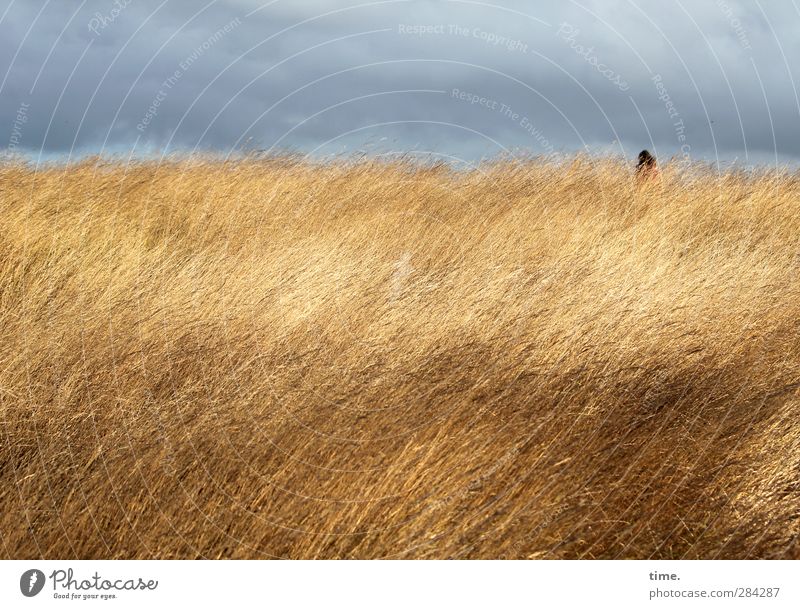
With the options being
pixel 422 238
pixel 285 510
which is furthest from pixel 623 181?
pixel 285 510

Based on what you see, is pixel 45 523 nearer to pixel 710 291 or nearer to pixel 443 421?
A: pixel 443 421

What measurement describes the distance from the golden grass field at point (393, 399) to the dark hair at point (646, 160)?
136 inches

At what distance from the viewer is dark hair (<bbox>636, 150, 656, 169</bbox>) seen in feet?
34.5

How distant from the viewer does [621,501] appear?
3408mm

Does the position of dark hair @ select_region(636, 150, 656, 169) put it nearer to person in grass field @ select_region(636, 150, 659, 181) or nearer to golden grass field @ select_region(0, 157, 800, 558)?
person in grass field @ select_region(636, 150, 659, 181)

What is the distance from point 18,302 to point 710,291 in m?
4.58

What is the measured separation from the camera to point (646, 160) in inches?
427

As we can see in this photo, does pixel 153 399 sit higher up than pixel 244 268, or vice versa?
pixel 244 268
